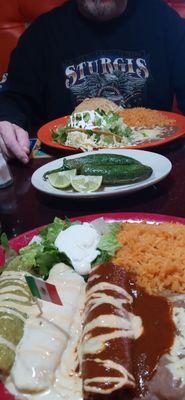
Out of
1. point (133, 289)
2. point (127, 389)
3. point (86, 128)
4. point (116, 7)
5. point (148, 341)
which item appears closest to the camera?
point (127, 389)

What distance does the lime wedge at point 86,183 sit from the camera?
165cm

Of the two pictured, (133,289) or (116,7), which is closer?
(133,289)

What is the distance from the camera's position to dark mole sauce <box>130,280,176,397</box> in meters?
0.93

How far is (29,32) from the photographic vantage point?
303 cm

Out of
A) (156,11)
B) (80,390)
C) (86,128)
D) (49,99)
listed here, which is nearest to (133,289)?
(80,390)

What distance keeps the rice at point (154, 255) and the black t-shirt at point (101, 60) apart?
1733 mm

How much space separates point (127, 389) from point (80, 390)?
0.36 ft

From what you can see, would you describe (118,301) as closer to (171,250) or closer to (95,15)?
(171,250)

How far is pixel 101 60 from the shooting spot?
2.89m

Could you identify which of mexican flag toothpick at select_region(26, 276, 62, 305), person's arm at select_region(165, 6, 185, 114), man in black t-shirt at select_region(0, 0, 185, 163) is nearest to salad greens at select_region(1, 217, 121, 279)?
mexican flag toothpick at select_region(26, 276, 62, 305)

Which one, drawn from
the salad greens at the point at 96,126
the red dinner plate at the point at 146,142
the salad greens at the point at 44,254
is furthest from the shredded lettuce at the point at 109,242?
the salad greens at the point at 96,126

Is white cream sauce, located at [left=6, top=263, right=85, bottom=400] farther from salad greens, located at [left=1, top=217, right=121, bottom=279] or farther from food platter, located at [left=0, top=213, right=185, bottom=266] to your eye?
food platter, located at [left=0, top=213, right=185, bottom=266]

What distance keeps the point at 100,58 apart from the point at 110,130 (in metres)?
0.86

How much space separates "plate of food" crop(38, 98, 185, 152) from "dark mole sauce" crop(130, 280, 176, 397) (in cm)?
107
